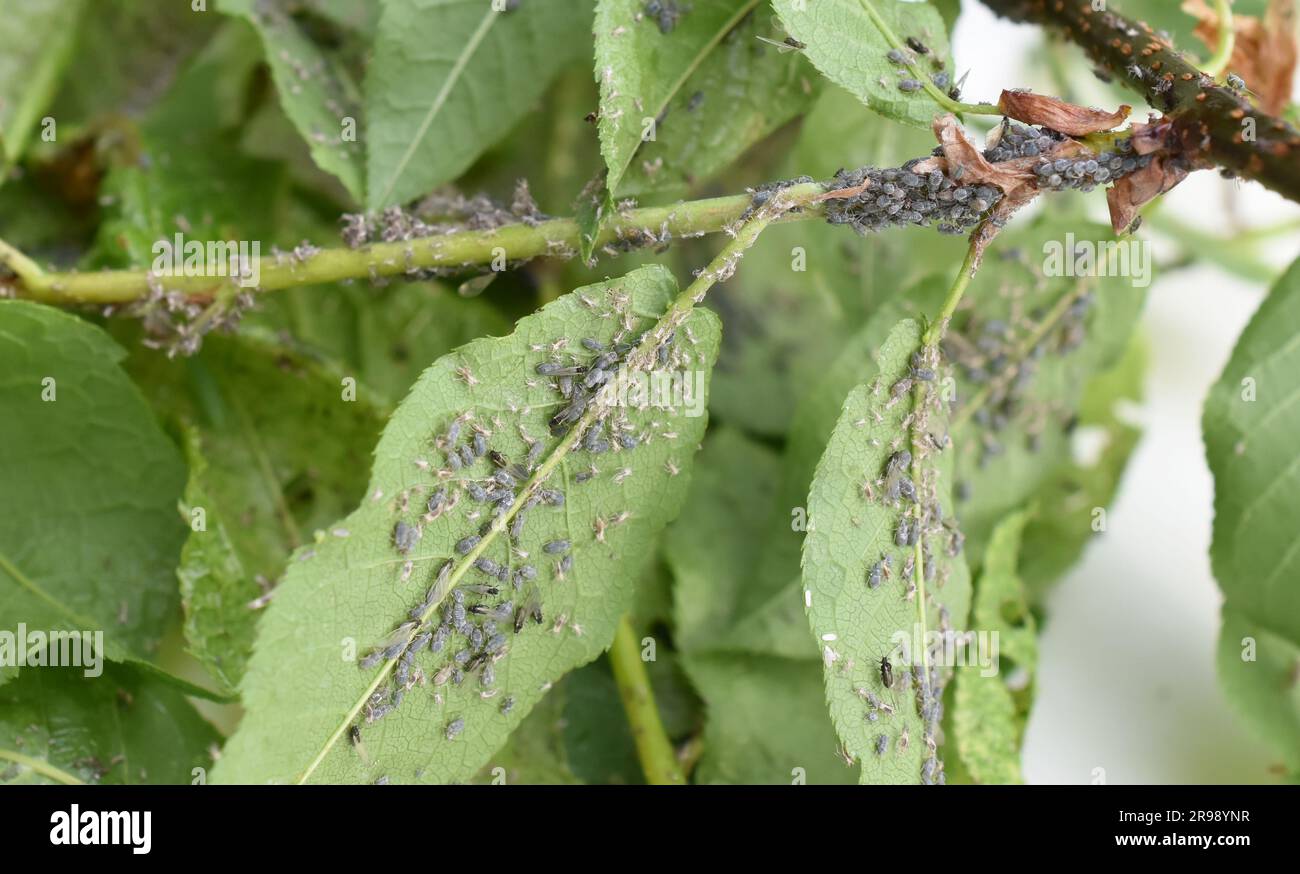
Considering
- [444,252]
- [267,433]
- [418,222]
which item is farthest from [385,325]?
[444,252]

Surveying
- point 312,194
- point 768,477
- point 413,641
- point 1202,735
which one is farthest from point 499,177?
point 1202,735

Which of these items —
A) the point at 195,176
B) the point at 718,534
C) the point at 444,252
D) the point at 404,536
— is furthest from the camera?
the point at 195,176

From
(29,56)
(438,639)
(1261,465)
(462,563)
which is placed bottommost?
(438,639)

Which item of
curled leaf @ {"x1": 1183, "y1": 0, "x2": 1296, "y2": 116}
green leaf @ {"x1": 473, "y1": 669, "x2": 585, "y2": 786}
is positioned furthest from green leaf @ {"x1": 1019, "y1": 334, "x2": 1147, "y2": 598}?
→ green leaf @ {"x1": 473, "y1": 669, "x2": 585, "y2": 786}

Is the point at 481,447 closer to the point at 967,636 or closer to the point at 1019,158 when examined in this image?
the point at 1019,158

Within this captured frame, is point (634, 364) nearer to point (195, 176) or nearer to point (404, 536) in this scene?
point (404, 536)

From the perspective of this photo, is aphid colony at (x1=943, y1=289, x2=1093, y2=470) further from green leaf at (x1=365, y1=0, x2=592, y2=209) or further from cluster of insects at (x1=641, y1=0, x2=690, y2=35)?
green leaf at (x1=365, y1=0, x2=592, y2=209)

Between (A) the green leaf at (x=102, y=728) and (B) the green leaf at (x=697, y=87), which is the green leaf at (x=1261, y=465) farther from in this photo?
(A) the green leaf at (x=102, y=728)
